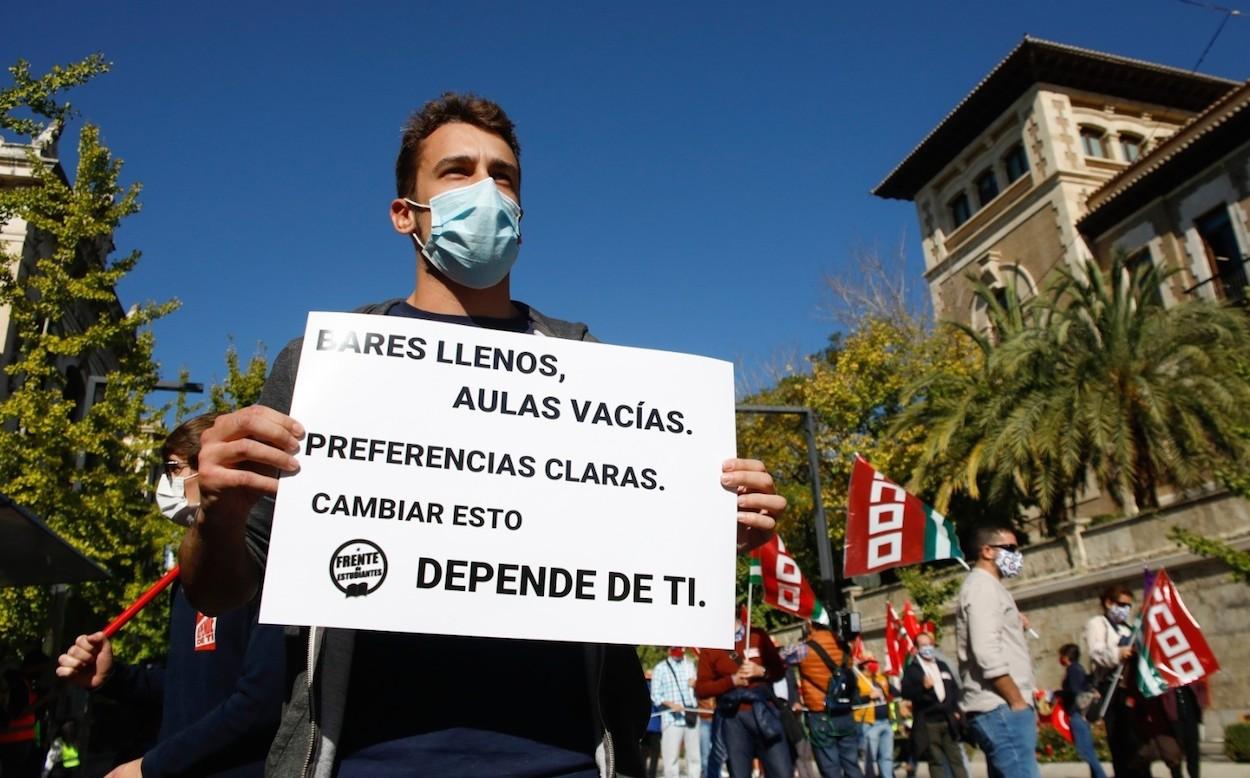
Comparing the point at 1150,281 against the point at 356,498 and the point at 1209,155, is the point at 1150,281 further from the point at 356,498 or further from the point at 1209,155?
the point at 356,498

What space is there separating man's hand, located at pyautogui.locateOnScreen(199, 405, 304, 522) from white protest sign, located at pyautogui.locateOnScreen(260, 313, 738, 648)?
0.16 ft

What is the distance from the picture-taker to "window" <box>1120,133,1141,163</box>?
30688 millimetres

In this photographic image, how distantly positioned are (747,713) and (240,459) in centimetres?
756

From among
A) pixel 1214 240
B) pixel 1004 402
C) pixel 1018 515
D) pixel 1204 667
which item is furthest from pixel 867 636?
pixel 1204 667

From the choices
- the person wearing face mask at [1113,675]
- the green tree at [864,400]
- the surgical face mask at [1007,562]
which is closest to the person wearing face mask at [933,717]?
the person wearing face mask at [1113,675]

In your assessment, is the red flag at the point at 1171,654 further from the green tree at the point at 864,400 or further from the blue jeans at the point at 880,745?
the green tree at the point at 864,400

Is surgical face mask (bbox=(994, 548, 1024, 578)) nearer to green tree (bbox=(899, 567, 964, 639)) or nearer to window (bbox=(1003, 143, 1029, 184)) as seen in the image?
green tree (bbox=(899, 567, 964, 639))

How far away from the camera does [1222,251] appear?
949 inches

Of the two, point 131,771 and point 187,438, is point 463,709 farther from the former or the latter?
point 187,438

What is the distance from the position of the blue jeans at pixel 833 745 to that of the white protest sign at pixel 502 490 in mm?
8119

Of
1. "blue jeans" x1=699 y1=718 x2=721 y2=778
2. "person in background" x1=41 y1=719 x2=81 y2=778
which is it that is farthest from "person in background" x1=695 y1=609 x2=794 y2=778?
"person in background" x1=41 y1=719 x2=81 y2=778

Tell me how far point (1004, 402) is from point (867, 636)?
8.47m

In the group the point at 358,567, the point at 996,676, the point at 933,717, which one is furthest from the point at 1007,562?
the point at 358,567

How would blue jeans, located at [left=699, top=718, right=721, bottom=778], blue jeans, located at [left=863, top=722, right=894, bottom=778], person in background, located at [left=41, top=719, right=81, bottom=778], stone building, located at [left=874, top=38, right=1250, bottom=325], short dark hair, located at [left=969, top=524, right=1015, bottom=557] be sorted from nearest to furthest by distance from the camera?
short dark hair, located at [left=969, top=524, right=1015, bottom=557] < blue jeans, located at [left=863, top=722, right=894, bottom=778] < person in background, located at [left=41, top=719, right=81, bottom=778] < blue jeans, located at [left=699, top=718, right=721, bottom=778] < stone building, located at [left=874, top=38, right=1250, bottom=325]
